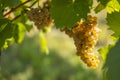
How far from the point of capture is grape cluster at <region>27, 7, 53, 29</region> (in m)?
1.65

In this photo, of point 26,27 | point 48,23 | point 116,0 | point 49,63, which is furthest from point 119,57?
point 49,63

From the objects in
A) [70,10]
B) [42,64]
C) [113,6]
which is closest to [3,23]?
[70,10]

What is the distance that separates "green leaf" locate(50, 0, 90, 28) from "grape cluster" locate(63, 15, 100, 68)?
67 mm

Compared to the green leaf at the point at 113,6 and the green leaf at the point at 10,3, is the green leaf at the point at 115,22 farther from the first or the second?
the green leaf at the point at 10,3

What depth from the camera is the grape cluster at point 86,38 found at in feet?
5.20

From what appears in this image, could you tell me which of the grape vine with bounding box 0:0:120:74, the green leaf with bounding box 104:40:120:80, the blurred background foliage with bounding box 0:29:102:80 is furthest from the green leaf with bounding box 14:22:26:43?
the blurred background foliage with bounding box 0:29:102:80

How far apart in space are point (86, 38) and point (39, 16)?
8.1 inches

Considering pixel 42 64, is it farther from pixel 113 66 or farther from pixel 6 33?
pixel 113 66

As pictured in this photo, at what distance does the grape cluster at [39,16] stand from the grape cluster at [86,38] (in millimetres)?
133

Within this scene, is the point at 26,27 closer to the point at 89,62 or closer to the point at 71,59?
the point at 89,62

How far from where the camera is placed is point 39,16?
167 cm

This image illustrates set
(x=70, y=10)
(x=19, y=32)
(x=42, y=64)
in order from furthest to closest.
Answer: (x=42, y=64)
(x=19, y=32)
(x=70, y=10)

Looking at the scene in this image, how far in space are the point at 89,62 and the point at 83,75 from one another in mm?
7327

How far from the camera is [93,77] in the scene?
29.0 feet
